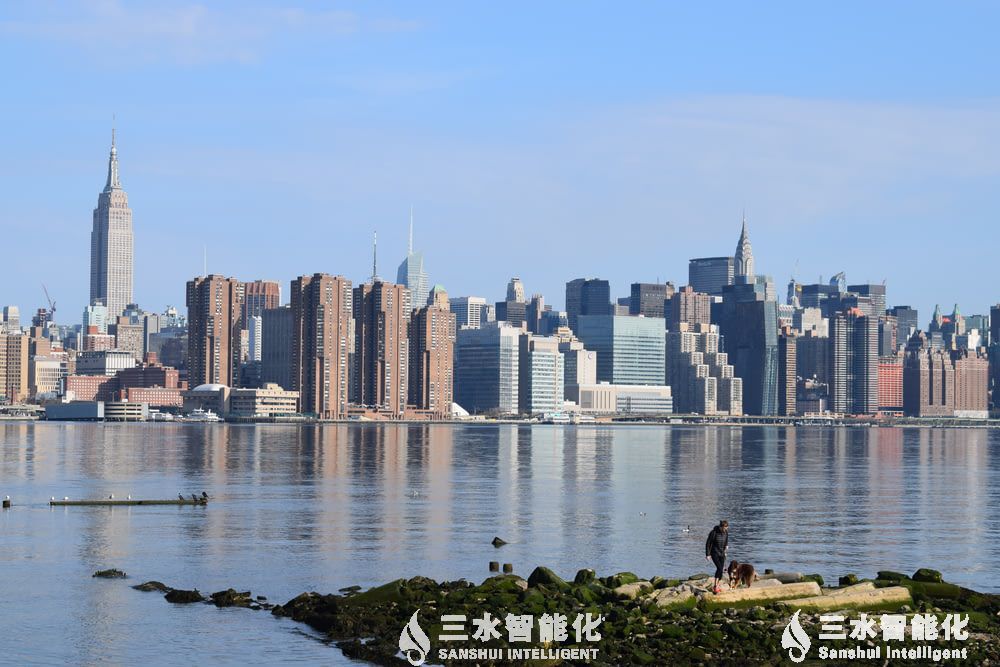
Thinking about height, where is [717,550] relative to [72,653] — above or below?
above

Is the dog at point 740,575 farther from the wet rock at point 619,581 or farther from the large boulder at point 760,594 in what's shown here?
the wet rock at point 619,581

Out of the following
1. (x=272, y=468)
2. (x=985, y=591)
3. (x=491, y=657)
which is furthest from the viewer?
(x=272, y=468)

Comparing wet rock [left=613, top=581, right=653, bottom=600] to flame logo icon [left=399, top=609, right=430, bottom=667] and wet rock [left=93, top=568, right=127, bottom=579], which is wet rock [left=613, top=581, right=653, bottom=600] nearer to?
flame logo icon [left=399, top=609, right=430, bottom=667]

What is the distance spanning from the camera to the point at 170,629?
5416 centimetres

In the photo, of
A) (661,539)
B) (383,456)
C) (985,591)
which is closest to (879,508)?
(661,539)

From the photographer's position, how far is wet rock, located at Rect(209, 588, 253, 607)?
58.9 meters

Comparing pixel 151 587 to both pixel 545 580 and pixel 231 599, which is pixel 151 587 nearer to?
pixel 231 599

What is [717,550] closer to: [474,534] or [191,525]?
[474,534]

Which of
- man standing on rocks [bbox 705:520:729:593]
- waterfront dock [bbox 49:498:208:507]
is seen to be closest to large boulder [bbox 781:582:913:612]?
man standing on rocks [bbox 705:520:729:593]

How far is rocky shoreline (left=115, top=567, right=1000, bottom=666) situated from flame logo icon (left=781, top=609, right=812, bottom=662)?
9.9 inches

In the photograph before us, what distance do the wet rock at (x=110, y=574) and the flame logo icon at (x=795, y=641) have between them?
3071 cm

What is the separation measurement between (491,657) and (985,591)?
26.6 metres

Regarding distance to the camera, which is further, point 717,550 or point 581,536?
point 581,536

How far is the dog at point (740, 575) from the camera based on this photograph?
5401 cm
